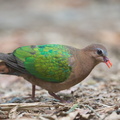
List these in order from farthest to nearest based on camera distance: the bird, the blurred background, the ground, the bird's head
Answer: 1. the blurred background
2. the bird's head
3. the bird
4. the ground

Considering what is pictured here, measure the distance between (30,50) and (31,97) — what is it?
0.94m

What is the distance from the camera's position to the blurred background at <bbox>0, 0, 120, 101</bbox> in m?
11.2

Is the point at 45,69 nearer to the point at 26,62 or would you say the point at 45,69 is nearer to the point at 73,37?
the point at 26,62

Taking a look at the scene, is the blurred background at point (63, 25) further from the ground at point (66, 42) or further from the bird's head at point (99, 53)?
the bird's head at point (99, 53)

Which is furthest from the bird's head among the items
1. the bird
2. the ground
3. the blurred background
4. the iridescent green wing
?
the blurred background

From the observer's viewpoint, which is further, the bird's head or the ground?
the bird's head

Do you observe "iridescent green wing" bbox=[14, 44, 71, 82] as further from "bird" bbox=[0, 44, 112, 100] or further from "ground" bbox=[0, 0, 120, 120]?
"ground" bbox=[0, 0, 120, 120]

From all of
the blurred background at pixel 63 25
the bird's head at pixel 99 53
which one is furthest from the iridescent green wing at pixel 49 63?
the blurred background at pixel 63 25

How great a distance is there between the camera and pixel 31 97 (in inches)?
246

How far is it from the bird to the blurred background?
2368 millimetres

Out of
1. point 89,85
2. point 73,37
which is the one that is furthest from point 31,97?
point 73,37

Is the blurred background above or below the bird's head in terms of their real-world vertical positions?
above

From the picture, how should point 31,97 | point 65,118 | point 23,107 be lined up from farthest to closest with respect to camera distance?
point 31,97, point 23,107, point 65,118

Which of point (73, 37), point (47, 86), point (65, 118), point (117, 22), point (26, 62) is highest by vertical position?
point (117, 22)
